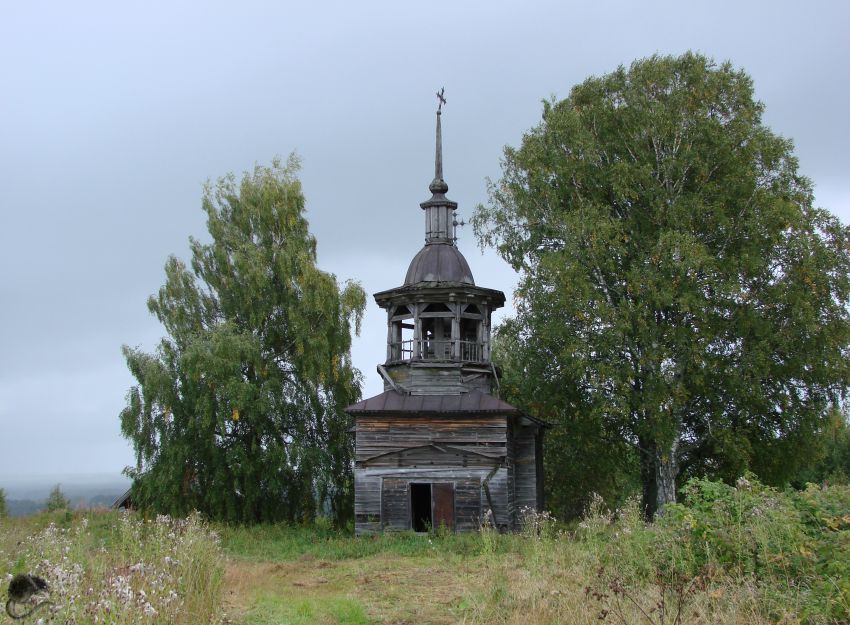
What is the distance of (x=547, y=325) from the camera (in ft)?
73.5

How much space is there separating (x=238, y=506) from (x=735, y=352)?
15.5 metres

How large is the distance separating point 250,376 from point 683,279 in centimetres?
1372

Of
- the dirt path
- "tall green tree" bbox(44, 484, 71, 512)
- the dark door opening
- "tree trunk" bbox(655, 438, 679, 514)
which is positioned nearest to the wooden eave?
the dark door opening

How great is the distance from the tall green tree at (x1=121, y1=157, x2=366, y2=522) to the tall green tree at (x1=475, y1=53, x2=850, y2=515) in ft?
22.5

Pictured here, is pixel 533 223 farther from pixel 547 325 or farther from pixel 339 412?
pixel 339 412

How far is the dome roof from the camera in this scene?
959 inches

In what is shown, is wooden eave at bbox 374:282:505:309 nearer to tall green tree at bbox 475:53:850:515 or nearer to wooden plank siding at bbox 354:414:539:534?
tall green tree at bbox 475:53:850:515

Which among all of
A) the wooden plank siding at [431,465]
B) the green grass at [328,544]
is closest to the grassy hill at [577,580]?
the green grass at [328,544]

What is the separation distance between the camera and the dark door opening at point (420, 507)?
22.9m

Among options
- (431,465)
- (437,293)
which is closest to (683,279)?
(437,293)

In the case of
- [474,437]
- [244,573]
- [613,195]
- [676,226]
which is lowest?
[244,573]

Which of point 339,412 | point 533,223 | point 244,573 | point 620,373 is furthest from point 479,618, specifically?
point 339,412

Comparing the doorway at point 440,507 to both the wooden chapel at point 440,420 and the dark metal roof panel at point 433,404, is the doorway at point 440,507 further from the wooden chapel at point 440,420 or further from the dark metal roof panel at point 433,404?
the dark metal roof panel at point 433,404

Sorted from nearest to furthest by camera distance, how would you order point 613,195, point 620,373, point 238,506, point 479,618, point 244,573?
point 479,618, point 244,573, point 620,373, point 613,195, point 238,506
